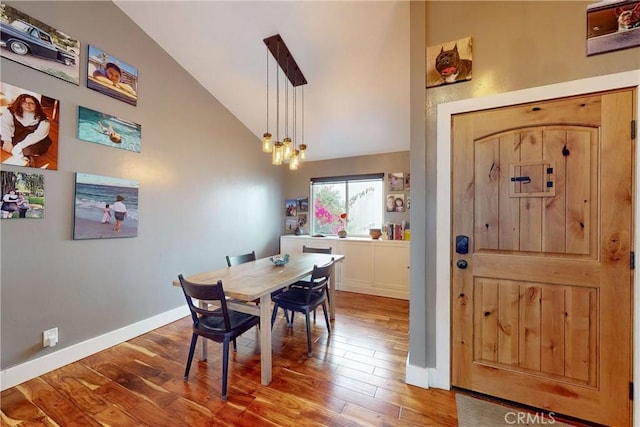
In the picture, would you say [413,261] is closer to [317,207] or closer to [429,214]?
[429,214]

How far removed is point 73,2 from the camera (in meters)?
2.17

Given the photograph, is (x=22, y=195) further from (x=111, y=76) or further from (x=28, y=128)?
(x=111, y=76)

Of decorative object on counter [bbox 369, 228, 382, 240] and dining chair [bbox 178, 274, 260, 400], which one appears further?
decorative object on counter [bbox 369, 228, 382, 240]

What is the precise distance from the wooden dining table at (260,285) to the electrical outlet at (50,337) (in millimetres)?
1093

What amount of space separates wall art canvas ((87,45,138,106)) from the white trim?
7.49ft

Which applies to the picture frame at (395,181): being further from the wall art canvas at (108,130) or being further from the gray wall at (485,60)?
the wall art canvas at (108,130)

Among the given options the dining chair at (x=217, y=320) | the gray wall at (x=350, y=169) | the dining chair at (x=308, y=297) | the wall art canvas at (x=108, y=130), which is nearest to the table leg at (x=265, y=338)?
the dining chair at (x=217, y=320)

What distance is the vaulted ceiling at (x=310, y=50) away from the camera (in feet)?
7.55

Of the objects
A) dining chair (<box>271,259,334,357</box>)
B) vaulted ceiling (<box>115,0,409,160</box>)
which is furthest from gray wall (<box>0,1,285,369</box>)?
dining chair (<box>271,259,334,357</box>)

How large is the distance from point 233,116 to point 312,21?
201 cm

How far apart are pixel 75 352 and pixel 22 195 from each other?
1348 mm

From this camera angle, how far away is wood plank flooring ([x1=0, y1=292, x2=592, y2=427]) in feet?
5.15

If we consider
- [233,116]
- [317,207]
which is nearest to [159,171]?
[233,116]

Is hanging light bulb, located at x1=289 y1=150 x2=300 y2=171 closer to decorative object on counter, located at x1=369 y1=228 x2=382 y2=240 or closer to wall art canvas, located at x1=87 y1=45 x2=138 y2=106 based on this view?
wall art canvas, located at x1=87 y1=45 x2=138 y2=106
